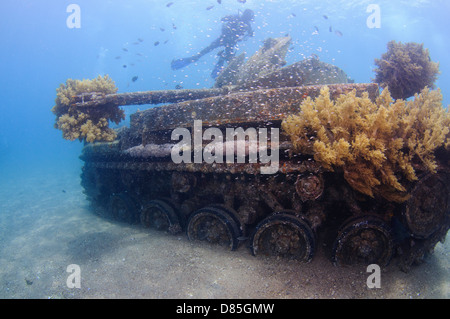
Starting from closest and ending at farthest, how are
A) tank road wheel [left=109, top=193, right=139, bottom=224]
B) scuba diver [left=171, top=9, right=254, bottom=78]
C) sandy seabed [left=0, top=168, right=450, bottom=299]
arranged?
1. sandy seabed [left=0, top=168, right=450, bottom=299]
2. tank road wheel [left=109, top=193, right=139, bottom=224]
3. scuba diver [left=171, top=9, right=254, bottom=78]

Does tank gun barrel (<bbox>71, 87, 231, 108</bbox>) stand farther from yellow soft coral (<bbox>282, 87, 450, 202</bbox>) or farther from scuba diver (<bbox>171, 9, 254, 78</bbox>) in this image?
scuba diver (<bbox>171, 9, 254, 78</bbox>)

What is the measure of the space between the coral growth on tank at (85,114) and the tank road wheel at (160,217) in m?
2.96

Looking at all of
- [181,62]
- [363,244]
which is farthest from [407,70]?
[181,62]

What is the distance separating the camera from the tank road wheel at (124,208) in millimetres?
5828

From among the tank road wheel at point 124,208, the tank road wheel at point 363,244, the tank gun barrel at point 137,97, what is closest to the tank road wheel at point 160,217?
the tank road wheel at point 124,208

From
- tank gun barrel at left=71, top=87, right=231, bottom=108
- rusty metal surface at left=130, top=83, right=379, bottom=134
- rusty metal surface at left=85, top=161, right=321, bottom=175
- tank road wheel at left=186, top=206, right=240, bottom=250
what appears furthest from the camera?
tank gun barrel at left=71, top=87, right=231, bottom=108

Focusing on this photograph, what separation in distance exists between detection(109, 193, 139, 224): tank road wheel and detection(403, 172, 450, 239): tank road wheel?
18.4 feet

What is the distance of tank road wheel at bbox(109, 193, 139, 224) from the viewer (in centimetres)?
583

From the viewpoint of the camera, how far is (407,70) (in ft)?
19.4

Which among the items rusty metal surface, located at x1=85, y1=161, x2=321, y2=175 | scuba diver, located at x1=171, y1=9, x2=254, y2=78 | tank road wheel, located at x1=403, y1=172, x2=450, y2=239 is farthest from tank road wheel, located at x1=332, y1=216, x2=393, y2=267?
scuba diver, located at x1=171, y1=9, x2=254, y2=78

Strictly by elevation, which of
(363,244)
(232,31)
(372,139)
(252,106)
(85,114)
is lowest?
(363,244)

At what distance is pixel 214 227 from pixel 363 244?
7.80 ft

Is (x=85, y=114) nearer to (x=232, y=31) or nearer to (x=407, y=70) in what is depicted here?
(x=407, y=70)
